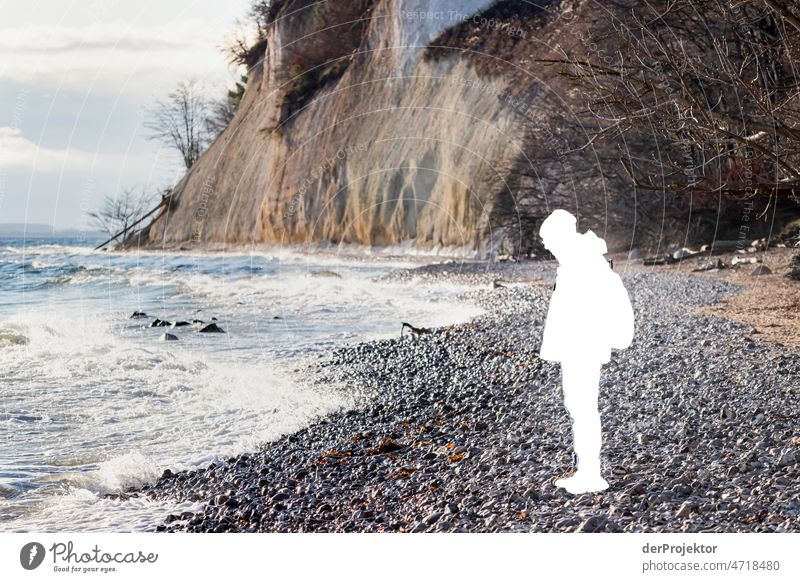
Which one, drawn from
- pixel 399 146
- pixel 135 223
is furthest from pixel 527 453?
pixel 399 146

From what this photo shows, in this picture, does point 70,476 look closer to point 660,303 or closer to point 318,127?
point 660,303

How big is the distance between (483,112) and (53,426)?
560 cm

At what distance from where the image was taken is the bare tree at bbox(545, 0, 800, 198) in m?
5.77

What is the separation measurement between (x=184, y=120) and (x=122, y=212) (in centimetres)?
109

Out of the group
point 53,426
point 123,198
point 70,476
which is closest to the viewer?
point 70,476

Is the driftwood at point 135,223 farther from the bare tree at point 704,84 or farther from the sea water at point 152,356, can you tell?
the bare tree at point 704,84

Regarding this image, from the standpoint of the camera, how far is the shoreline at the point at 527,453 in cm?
390

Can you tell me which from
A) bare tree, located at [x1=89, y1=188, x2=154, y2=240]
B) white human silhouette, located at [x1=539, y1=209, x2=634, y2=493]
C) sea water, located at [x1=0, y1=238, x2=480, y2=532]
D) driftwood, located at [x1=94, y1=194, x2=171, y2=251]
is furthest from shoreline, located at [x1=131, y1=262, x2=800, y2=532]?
bare tree, located at [x1=89, y1=188, x2=154, y2=240]

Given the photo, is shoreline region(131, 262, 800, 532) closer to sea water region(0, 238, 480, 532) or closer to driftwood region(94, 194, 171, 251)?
sea water region(0, 238, 480, 532)

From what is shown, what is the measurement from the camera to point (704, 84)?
6977 mm

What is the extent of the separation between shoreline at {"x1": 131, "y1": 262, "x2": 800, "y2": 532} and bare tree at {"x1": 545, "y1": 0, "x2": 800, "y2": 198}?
1405 millimetres

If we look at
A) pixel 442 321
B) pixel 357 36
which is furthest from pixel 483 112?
pixel 442 321

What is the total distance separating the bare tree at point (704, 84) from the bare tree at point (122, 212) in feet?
13.5

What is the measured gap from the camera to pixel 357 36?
918 cm
